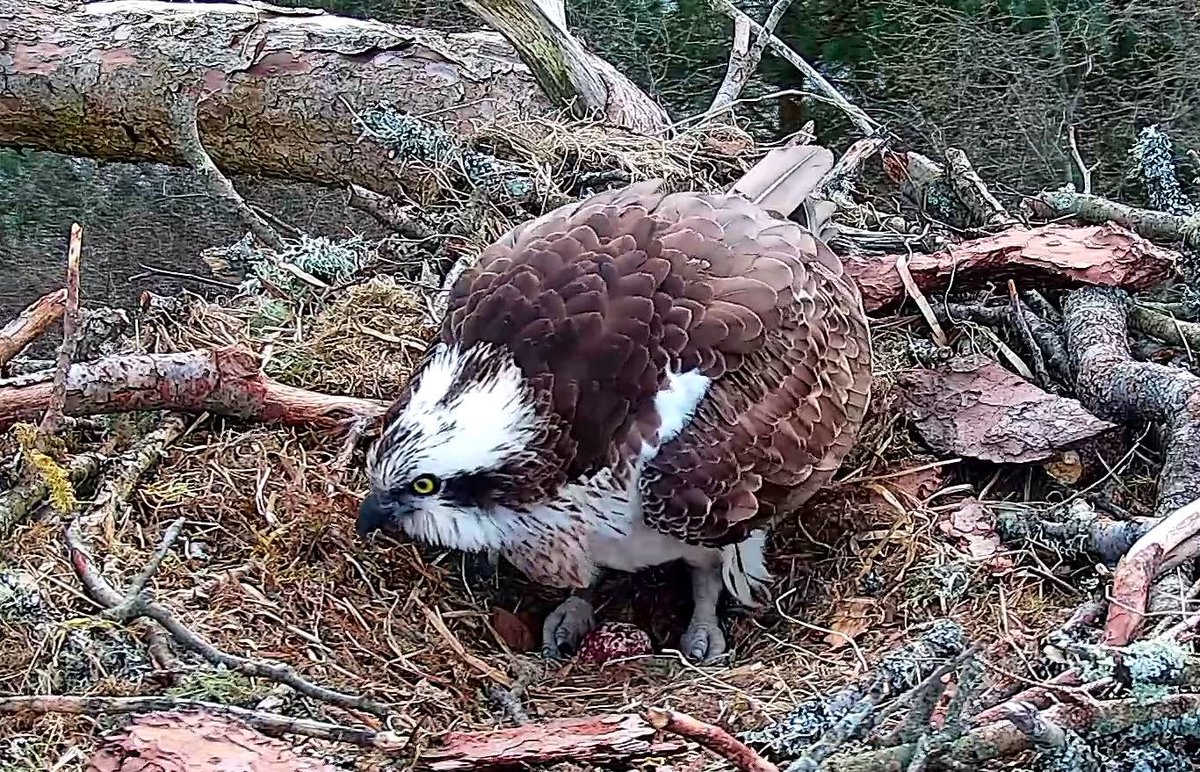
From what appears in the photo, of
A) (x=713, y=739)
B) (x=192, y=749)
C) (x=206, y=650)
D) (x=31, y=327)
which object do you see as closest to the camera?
(x=713, y=739)

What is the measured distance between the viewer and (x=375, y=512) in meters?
2.48

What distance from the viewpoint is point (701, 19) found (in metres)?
4.63

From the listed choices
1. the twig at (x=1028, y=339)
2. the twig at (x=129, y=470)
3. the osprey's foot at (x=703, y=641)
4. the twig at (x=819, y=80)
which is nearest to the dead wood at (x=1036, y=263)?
the twig at (x=1028, y=339)

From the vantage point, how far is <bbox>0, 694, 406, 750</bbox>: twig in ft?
6.30

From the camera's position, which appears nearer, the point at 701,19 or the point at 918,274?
the point at 918,274

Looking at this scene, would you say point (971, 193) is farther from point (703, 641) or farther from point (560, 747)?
point (560, 747)

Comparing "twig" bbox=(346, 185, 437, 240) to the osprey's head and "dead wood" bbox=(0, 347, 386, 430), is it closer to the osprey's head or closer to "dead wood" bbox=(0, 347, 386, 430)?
"dead wood" bbox=(0, 347, 386, 430)

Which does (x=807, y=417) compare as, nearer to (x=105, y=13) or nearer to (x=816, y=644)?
(x=816, y=644)

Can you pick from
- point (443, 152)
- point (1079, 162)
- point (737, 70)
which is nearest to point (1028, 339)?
point (1079, 162)

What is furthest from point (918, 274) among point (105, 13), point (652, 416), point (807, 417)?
point (105, 13)

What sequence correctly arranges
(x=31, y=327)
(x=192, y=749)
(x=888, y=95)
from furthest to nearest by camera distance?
(x=888, y=95), (x=31, y=327), (x=192, y=749)

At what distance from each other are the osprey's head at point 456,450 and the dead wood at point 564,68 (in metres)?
1.42

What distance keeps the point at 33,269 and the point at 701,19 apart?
2290mm

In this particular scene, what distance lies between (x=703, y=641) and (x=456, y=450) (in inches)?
30.0
